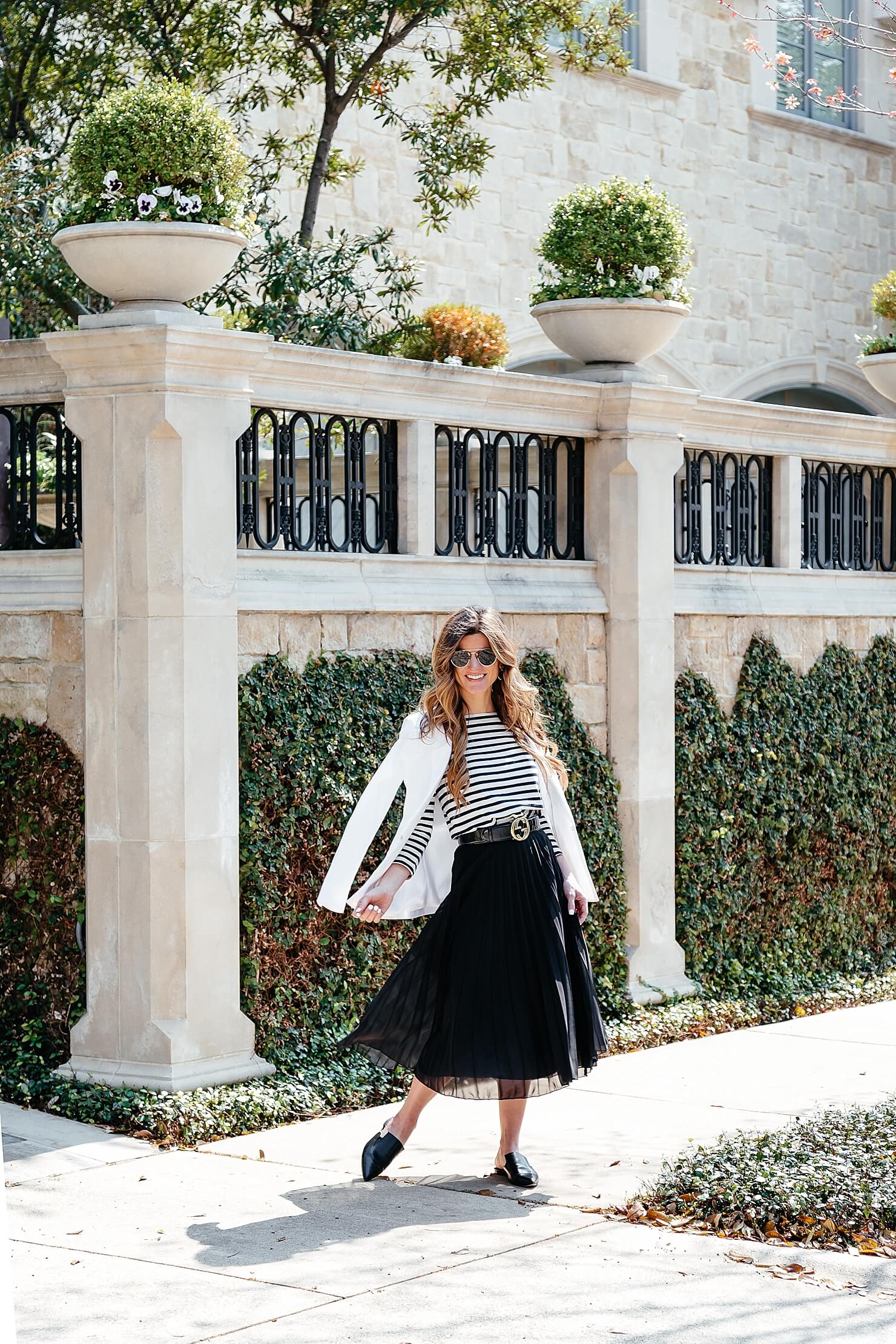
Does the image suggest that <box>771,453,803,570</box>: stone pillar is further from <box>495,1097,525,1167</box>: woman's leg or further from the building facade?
<box>495,1097,525,1167</box>: woman's leg

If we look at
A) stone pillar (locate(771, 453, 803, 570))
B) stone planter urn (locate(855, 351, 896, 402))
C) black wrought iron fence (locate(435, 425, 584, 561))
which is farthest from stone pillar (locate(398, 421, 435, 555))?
stone planter urn (locate(855, 351, 896, 402))

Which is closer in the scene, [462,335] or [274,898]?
[274,898]

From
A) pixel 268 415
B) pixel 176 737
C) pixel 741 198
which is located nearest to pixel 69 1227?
pixel 176 737

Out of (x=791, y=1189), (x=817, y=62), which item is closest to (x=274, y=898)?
(x=791, y=1189)

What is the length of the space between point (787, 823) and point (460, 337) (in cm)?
311

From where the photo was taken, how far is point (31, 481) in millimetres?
7406

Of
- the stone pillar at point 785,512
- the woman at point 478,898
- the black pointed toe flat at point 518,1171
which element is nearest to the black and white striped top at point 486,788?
the woman at point 478,898

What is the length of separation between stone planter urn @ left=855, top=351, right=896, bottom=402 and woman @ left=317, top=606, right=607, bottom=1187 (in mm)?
5807

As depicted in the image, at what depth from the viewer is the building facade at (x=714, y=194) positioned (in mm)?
14711

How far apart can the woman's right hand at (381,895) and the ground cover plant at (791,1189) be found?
120cm

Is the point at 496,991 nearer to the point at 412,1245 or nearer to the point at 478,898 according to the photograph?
the point at 478,898

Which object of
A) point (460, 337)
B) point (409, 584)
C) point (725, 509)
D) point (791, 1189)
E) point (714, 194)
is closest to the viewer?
point (791, 1189)

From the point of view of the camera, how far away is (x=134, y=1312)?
4.60 metres

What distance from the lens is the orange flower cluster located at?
9.06 m
